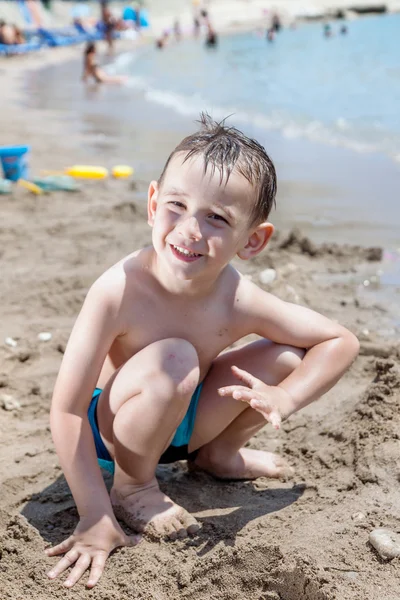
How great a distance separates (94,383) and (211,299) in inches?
18.6

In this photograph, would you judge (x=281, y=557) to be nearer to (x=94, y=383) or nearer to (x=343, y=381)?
(x=94, y=383)

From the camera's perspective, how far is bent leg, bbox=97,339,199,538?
2090mm

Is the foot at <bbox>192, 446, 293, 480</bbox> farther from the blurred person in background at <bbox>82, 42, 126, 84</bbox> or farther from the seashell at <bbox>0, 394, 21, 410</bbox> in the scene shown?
the blurred person in background at <bbox>82, 42, 126, 84</bbox>

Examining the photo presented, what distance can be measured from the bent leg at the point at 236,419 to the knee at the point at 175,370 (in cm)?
26

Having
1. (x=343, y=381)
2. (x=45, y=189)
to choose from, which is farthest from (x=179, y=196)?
(x=45, y=189)

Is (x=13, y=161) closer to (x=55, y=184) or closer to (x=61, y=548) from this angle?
(x=55, y=184)

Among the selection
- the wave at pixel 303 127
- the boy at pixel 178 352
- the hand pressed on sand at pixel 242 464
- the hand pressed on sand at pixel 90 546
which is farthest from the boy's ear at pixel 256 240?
the wave at pixel 303 127

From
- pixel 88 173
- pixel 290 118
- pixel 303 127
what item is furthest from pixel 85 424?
pixel 290 118

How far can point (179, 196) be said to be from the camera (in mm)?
2098

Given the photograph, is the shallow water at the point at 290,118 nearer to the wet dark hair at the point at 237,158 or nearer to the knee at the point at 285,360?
the knee at the point at 285,360

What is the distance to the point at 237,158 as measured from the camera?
2.10 meters

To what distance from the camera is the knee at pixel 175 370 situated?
81.8 inches

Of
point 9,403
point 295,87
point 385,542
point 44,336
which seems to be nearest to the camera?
point 385,542

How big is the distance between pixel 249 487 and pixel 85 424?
70cm
